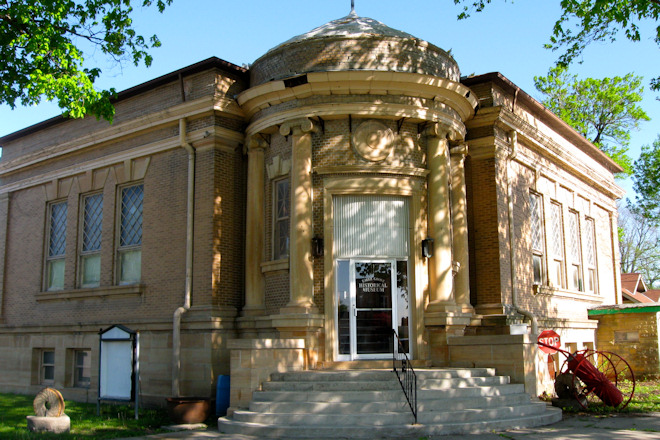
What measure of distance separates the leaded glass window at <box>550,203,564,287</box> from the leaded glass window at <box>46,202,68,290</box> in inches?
549

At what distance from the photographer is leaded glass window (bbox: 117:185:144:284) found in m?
16.6

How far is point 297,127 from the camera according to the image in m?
14.0

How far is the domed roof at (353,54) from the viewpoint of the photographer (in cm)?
1409

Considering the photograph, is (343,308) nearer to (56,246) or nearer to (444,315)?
(444,315)

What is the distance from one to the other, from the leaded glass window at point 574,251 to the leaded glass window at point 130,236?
12461 millimetres

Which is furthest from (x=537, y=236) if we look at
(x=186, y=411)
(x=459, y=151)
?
(x=186, y=411)

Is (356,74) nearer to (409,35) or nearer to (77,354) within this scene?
(409,35)

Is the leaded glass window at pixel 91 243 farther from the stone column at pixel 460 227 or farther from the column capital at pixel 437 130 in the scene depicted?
the stone column at pixel 460 227

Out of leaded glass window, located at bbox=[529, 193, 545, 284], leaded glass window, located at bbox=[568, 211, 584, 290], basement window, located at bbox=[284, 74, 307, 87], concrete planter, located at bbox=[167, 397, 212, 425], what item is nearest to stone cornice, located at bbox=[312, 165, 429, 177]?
basement window, located at bbox=[284, 74, 307, 87]

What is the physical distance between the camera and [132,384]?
13250 millimetres

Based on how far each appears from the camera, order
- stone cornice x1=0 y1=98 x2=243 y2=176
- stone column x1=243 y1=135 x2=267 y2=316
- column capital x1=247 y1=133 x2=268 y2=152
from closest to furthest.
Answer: stone column x1=243 y1=135 x2=267 y2=316
column capital x1=247 y1=133 x2=268 y2=152
stone cornice x1=0 y1=98 x2=243 y2=176

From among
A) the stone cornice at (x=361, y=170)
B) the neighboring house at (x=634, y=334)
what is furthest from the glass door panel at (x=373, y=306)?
the neighboring house at (x=634, y=334)

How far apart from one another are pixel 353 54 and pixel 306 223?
3.78m

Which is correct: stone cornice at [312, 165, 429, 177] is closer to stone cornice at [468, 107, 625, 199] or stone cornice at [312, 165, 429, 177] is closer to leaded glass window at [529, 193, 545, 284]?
stone cornice at [468, 107, 625, 199]
